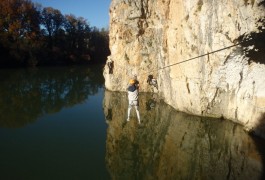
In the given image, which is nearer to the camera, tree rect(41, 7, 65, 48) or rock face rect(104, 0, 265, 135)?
rock face rect(104, 0, 265, 135)

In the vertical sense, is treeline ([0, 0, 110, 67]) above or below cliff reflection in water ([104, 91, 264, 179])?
above

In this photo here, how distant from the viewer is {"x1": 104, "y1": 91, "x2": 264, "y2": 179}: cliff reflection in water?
10547 mm

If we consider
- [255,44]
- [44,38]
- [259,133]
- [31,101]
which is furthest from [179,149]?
[44,38]

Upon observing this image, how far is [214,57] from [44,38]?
62.7 meters

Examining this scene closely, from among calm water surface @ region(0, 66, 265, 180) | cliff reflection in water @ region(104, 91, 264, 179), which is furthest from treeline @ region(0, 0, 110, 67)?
cliff reflection in water @ region(104, 91, 264, 179)

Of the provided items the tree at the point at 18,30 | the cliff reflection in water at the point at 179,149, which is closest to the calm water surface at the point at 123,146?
the cliff reflection in water at the point at 179,149

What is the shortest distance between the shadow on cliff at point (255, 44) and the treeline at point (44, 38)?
2158 inches

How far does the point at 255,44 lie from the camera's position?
13.5m

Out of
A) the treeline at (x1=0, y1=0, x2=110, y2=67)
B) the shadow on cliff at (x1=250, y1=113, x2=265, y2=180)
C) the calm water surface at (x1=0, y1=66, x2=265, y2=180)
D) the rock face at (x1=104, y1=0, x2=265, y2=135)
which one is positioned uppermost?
the treeline at (x1=0, y1=0, x2=110, y2=67)

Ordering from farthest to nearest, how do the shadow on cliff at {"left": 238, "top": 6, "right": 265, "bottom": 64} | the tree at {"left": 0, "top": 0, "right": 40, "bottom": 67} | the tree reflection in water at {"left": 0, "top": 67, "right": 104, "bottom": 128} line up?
the tree at {"left": 0, "top": 0, "right": 40, "bottom": 67}
the tree reflection in water at {"left": 0, "top": 67, "right": 104, "bottom": 128}
the shadow on cliff at {"left": 238, "top": 6, "right": 265, "bottom": 64}

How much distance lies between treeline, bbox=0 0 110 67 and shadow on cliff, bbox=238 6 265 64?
5481 cm

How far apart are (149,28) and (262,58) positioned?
13.9m

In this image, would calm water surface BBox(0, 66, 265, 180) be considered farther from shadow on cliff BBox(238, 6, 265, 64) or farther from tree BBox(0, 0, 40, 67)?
tree BBox(0, 0, 40, 67)

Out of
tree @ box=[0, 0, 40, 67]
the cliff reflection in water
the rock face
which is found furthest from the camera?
tree @ box=[0, 0, 40, 67]
